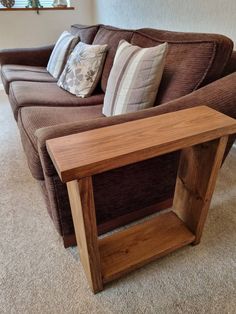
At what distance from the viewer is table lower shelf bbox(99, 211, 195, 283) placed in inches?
38.6

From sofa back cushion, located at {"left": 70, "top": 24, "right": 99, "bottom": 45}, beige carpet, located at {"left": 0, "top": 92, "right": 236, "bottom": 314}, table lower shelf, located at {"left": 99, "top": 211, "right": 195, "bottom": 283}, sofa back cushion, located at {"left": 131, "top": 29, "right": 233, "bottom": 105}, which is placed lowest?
beige carpet, located at {"left": 0, "top": 92, "right": 236, "bottom": 314}

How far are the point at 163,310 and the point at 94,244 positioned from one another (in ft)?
1.25

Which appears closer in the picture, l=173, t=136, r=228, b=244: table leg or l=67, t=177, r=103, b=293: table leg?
l=67, t=177, r=103, b=293: table leg

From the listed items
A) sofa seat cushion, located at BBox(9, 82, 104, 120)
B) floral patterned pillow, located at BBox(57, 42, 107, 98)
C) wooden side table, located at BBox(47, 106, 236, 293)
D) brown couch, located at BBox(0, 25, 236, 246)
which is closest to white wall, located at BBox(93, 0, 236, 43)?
brown couch, located at BBox(0, 25, 236, 246)

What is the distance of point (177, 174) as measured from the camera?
1.16 meters

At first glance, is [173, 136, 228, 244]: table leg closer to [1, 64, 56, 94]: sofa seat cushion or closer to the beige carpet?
the beige carpet

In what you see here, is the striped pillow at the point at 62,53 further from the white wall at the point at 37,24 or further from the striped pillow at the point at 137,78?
the white wall at the point at 37,24

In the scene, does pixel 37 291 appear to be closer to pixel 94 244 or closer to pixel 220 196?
pixel 94 244

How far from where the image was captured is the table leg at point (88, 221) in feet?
2.30

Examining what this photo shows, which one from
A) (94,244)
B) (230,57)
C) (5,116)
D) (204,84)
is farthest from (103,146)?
(5,116)

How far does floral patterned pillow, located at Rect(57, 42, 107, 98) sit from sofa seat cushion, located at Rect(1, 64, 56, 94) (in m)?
0.46

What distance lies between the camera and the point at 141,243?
1074 mm

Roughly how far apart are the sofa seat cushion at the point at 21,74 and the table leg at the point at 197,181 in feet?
5.39

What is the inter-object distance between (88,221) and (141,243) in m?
0.42
